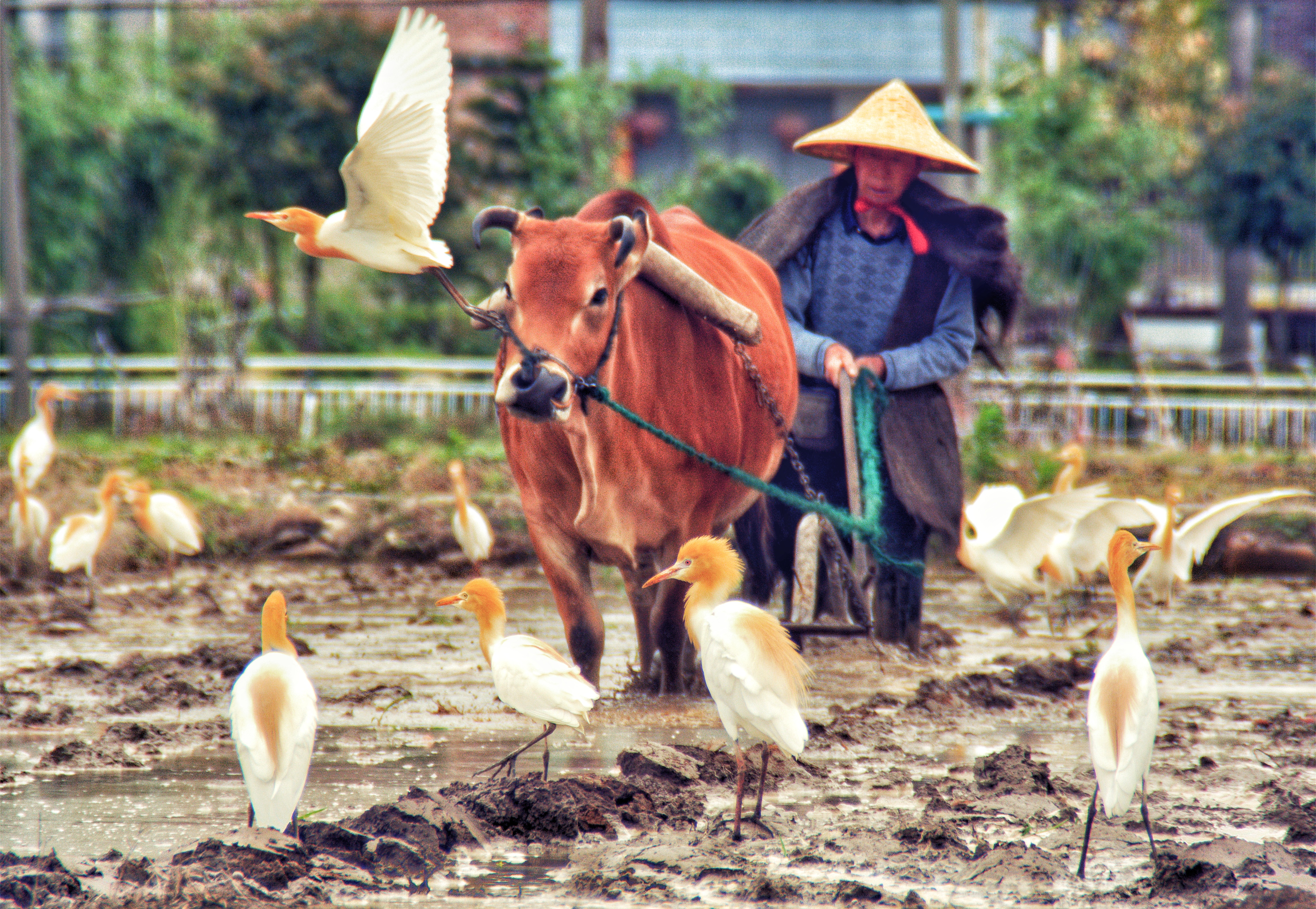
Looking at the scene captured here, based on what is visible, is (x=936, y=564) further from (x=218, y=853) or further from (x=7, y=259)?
(x=7, y=259)

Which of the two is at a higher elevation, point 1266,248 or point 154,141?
point 154,141

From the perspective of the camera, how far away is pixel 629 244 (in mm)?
4730

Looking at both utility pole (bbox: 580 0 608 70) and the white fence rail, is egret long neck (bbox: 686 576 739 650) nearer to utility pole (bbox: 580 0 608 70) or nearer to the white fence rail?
the white fence rail

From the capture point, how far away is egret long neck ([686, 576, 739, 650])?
14.2 feet

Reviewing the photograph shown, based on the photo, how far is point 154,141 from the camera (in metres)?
17.0

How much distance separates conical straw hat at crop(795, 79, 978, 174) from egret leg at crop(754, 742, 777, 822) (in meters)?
2.74

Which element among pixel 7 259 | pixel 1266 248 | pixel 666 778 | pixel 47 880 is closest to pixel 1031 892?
pixel 666 778

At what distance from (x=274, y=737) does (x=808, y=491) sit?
2672 millimetres

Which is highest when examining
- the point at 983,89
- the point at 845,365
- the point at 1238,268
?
the point at 983,89

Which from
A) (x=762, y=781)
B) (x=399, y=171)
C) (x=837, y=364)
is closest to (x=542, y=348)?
(x=399, y=171)

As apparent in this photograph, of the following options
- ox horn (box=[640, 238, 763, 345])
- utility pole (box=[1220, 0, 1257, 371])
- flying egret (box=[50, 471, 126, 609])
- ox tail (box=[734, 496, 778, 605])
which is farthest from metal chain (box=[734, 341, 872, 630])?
utility pole (box=[1220, 0, 1257, 371])

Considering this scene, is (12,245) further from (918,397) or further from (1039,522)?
(1039,522)

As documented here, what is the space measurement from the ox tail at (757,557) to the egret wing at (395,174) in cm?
295

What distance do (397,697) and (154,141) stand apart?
13238 millimetres
